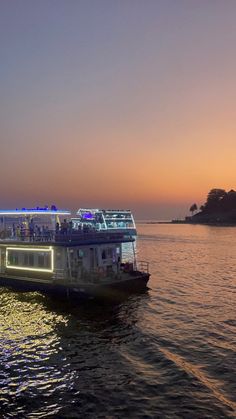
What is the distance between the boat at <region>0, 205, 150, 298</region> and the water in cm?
141

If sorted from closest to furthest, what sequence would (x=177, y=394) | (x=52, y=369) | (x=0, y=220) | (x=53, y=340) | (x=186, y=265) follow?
(x=177, y=394), (x=52, y=369), (x=53, y=340), (x=0, y=220), (x=186, y=265)

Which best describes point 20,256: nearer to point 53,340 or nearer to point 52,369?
point 53,340

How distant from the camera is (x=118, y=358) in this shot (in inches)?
834

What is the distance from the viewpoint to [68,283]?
3372 cm

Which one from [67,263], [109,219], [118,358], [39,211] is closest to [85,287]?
[67,263]

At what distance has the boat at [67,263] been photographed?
3425 centimetres

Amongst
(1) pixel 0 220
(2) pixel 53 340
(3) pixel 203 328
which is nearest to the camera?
(2) pixel 53 340

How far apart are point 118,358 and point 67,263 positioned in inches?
616

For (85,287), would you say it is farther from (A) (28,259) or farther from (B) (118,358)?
(B) (118,358)

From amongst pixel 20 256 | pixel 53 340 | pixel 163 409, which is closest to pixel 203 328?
pixel 53 340

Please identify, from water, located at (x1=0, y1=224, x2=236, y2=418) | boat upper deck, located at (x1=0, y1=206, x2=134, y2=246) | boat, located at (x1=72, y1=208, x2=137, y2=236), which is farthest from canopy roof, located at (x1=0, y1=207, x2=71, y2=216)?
boat, located at (x1=72, y1=208, x2=137, y2=236)

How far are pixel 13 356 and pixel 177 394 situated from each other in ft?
30.5

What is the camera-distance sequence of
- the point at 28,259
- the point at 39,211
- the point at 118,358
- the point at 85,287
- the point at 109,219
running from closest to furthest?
the point at 118,358 → the point at 85,287 → the point at 28,259 → the point at 39,211 → the point at 109,219

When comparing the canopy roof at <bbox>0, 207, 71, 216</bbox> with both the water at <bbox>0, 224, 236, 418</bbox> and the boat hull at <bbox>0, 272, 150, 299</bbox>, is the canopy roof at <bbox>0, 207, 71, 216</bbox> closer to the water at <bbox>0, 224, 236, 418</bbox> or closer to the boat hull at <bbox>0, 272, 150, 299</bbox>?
the boat hull at <bbox>0, 272, 150, 299</bbox>
